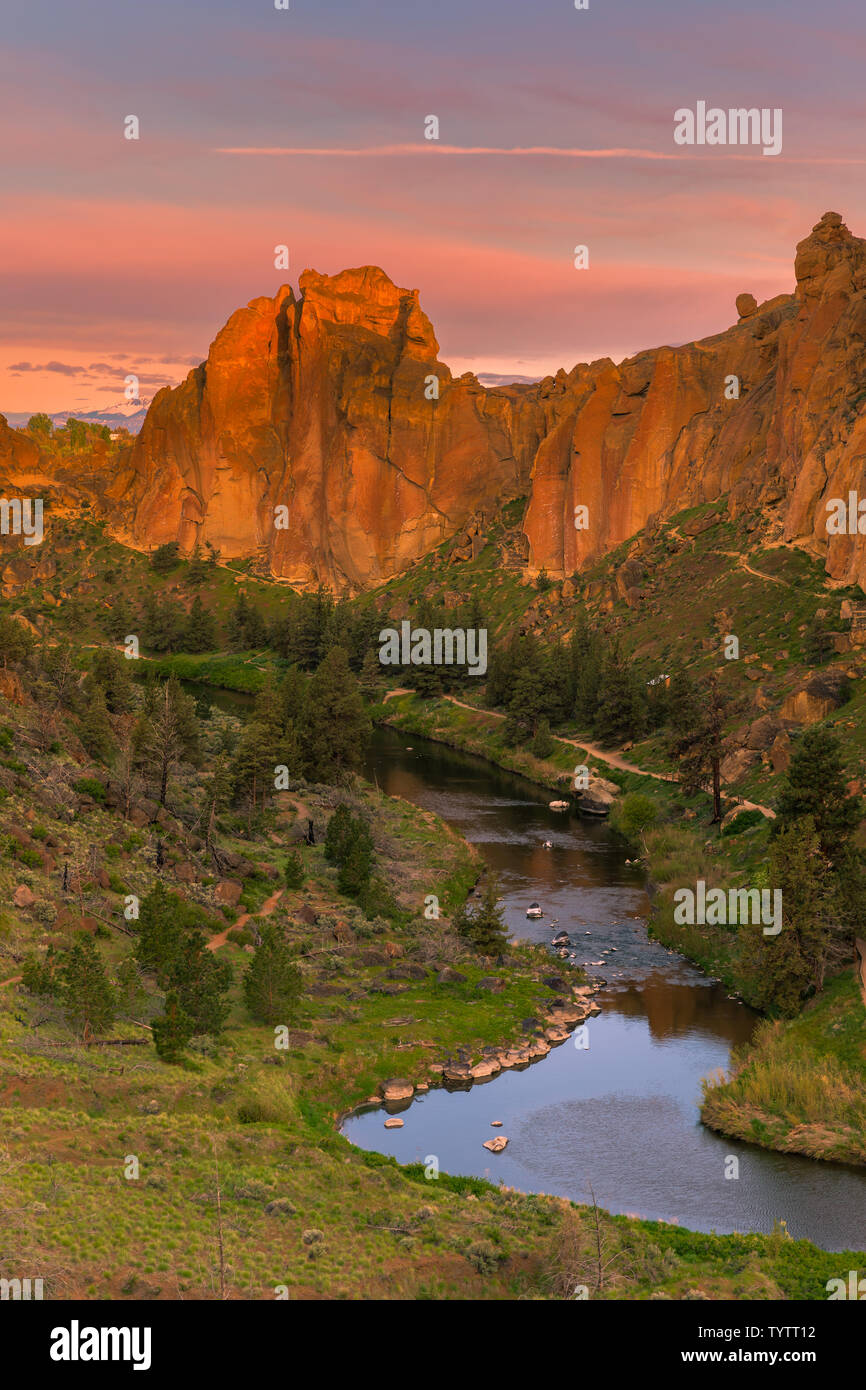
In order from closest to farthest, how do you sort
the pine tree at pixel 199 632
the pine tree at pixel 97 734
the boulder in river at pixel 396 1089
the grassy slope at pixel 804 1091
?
the grassy slope at pixel 804 1091
the boulder in river at pixel 396 1089
the pine tree at pixel 97 734
the pine tree at pixel 199 632

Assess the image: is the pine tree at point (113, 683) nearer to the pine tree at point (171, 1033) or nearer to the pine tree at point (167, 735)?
the pine tree at point (167, 735)

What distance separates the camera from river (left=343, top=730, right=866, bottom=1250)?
35406mm

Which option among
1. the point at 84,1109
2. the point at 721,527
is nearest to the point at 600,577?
the point at 721,527

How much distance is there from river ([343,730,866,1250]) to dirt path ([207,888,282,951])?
11.5 meters

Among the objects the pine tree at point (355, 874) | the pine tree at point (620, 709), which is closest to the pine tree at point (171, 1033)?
the pine tree at point (355, 874)

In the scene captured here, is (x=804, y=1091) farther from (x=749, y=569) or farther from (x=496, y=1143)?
(x=749, y=569)

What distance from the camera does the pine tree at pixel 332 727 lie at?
8231 centimetres

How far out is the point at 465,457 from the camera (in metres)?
177

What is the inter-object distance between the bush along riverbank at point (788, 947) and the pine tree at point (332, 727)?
2248 cm

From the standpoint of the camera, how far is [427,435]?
595 feet

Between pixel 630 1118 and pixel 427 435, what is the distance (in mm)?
150013

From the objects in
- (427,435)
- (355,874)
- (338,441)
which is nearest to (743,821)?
(355,874)

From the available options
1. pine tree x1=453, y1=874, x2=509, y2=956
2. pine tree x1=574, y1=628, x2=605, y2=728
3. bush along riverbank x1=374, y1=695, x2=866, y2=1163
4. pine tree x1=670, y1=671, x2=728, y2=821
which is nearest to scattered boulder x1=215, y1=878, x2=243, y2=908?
pine tree x1=453, y1=874, x2=509, y2=956
